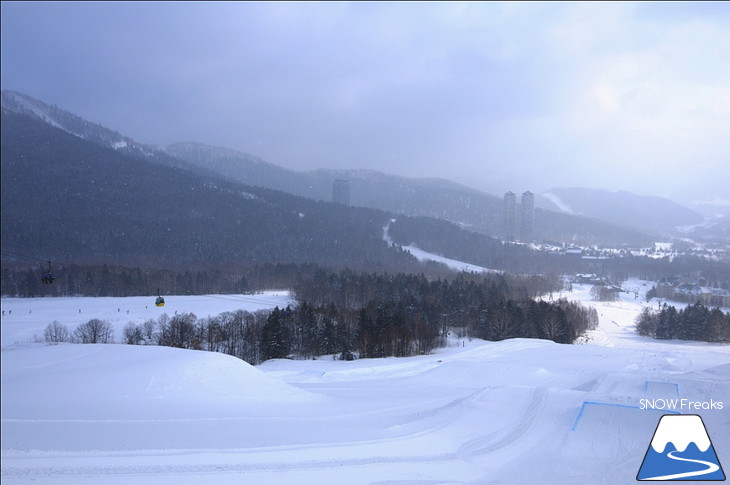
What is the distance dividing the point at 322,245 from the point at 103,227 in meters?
40.2

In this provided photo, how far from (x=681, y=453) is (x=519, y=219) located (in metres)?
46.2

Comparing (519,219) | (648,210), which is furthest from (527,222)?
(648,210)

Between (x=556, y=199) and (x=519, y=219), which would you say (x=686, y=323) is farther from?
(x=519, y=219)

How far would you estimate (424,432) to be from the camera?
7.67 meters

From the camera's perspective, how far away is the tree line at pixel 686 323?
A: 9891mm

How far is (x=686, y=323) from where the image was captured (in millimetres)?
11609

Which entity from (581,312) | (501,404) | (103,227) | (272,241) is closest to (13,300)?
(501,404)

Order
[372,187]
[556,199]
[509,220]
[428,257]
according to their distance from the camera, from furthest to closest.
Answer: [372,187] < [428,257] < [509,220] < [556,199]

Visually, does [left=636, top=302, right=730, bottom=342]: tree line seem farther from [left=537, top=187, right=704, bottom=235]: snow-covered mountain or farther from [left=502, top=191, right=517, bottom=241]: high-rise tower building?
[left=502, top=191, right=517, bottom=241]: high-rise tower building

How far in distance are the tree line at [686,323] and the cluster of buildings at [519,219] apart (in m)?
28.6

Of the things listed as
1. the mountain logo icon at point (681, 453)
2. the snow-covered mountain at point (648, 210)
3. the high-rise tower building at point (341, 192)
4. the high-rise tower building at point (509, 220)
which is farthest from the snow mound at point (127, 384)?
the high-rise tower building at point (341, 192)

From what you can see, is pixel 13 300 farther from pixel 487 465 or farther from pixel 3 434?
pixel 487 465

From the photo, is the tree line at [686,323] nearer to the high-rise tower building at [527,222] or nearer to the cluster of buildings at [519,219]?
the cluster of buildings at [519,219]

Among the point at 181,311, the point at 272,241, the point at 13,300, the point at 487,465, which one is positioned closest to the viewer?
the point at 13,300
